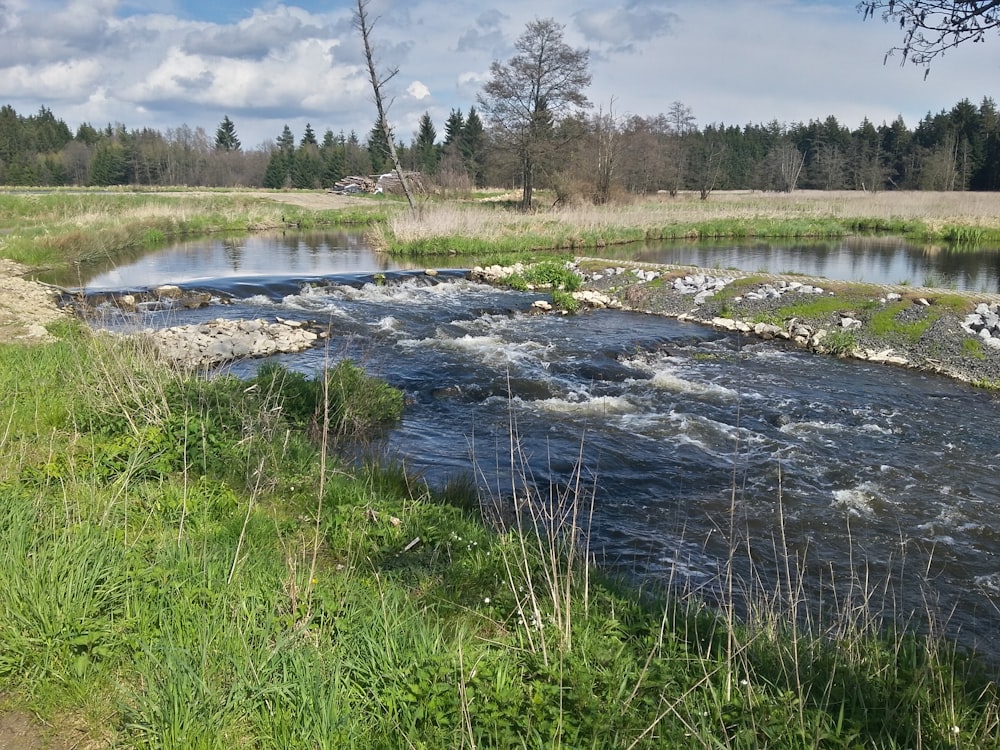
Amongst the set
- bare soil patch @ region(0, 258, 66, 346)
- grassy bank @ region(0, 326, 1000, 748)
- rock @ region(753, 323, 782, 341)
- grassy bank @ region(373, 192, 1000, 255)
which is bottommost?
grassy bank @ region(0, 326, 1000, 748)

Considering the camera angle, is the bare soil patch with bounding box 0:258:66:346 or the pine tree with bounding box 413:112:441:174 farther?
the pine tree with bounding box 413:112:441:174

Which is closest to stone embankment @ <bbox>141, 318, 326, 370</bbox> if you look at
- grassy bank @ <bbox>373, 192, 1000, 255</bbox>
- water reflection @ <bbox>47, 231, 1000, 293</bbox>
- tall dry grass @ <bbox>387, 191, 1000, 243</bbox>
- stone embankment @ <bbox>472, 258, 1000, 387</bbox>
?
water reflection @ <bbox>47, 231, 1000, 293</bbox>

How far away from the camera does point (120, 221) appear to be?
1152 inches

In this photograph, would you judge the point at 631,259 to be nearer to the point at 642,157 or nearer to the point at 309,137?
the point at 642,157

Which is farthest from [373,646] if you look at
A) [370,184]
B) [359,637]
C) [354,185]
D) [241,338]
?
[354,185]

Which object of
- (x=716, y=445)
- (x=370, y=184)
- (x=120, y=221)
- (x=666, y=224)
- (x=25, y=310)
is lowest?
(x=716, y=445)

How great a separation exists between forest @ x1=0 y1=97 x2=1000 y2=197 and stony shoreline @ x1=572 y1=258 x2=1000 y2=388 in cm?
3455

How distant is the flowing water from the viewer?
5.72 m

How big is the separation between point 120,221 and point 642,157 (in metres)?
35.7

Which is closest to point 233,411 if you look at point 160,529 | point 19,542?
point 160,529

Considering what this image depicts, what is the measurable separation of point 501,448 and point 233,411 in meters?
3.15

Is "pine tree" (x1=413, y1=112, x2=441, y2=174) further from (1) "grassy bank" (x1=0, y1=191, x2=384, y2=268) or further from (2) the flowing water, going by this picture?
(2) the flowing water

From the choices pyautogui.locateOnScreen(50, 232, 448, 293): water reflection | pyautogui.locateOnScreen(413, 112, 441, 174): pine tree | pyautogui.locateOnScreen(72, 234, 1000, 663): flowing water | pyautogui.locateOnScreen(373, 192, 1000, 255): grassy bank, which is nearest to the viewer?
pyautogui.locateOnScreen(72, 234, 1000, 663): flowing water

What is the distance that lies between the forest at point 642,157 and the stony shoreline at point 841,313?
34.6m
